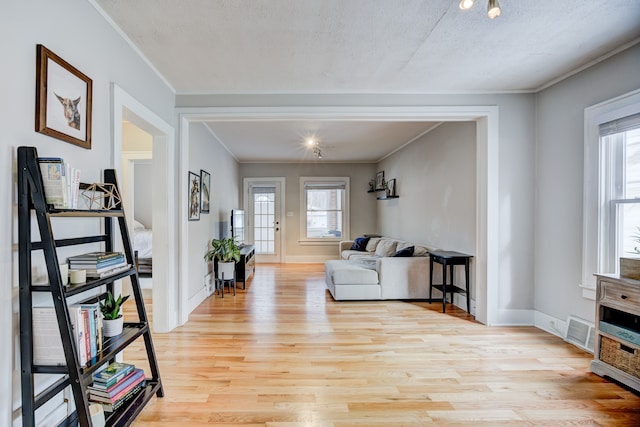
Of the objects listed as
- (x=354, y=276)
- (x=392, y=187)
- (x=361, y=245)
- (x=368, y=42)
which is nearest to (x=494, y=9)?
(x=368, y=42)

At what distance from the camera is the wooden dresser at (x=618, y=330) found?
2081 mm

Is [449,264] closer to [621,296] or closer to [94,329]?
[621,296]

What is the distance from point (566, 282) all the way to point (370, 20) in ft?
9.79

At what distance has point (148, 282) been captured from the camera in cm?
495

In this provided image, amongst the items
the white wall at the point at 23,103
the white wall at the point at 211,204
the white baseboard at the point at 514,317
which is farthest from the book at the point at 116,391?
the white baseboard at the point at 514,317

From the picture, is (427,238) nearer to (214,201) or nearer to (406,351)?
(406,351)

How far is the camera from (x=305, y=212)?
26.0 ft

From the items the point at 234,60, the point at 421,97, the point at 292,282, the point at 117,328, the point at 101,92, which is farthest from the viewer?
the point at 292,282

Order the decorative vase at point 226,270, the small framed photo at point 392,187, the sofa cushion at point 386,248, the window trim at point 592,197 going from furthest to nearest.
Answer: the small framed photo at point 392,187, the sofa cushion at point 386,248, the decorative vase at point 226,270, the window trim at point 592,197

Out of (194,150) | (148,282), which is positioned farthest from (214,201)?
(148,282)

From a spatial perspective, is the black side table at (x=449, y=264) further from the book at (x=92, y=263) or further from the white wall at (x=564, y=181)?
the book at (x=92, y=263)

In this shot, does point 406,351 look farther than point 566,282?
No

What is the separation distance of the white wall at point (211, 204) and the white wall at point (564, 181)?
3961 mm

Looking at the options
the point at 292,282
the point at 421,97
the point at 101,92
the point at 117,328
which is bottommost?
the point at 292,282
